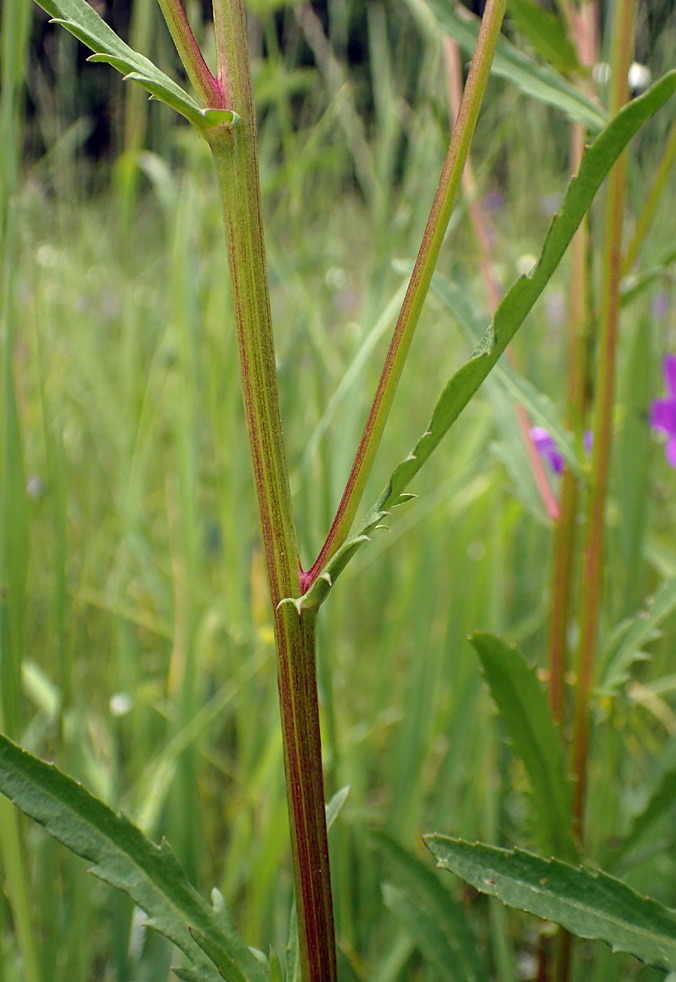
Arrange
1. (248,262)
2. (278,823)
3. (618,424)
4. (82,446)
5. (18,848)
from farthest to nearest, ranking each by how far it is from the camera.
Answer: (82,446) < (618,424) < (278,823) < (18,848) < (248,262)

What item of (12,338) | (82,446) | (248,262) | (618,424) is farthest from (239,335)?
(82,446)

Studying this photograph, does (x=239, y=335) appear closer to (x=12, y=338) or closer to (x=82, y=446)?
(x=12, y=338)

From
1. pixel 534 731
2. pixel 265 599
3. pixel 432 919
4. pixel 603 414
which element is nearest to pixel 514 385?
pixel 603 414

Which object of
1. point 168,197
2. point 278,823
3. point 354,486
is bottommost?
point 278,823

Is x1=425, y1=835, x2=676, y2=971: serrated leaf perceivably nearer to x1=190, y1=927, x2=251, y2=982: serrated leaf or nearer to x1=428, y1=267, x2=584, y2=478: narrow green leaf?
x1=190, y1=927, x2=251, y2=982: serrated leaf

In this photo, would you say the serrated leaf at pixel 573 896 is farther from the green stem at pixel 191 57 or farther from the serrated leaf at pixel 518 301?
the green stem at pixel 191 57

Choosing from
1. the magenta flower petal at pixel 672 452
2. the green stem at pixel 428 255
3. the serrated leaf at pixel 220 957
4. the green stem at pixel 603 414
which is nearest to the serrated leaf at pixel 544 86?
the green stem at pixel 603 414
